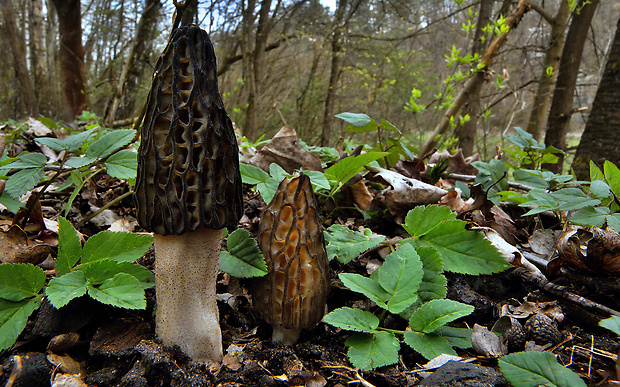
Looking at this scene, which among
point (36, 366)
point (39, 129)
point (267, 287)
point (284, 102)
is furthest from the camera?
point (284, 102)

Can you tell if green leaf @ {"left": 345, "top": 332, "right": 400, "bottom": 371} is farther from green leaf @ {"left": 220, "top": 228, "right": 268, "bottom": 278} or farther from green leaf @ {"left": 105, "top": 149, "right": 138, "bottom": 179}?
green leaf @ {"left": 105, "top": 149, "right": 138, "bottom": 179}

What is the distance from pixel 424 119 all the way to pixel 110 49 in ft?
36.3

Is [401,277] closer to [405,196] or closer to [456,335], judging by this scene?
[456,335]

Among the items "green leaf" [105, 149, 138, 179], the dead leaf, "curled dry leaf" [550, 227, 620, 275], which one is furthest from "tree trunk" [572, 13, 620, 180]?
"green leaf" [105, 149, 138, 179]

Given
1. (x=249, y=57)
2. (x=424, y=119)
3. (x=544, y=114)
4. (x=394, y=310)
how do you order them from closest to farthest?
1. (x=394, y=310)
2. (x=249, y=57)
3. (x=544, y=114)
4. (x=424, y=119)

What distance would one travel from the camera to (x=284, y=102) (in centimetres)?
1103

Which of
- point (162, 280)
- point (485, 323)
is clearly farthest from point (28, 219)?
point (485, 323)

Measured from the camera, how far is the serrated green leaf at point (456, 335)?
131 cm

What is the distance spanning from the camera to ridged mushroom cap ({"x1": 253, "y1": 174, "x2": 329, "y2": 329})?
4.80 ft

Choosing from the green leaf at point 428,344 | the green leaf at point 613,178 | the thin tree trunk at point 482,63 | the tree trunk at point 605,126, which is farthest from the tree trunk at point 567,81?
the green leaf at point 428,344

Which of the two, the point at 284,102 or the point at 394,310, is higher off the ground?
the point at 284,102

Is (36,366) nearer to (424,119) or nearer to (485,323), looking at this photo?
(485,323)

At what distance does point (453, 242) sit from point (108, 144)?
1448 mm

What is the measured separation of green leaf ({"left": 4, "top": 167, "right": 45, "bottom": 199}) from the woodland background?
114 inches
